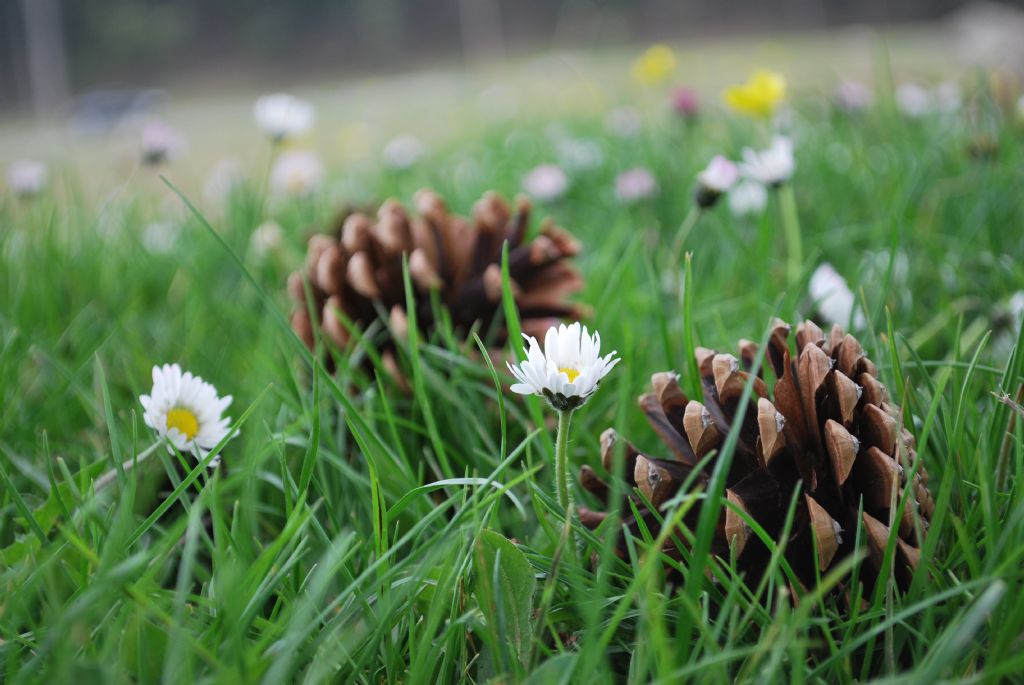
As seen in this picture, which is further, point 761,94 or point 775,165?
point 761,94

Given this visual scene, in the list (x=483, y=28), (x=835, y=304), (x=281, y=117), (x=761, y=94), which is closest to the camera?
(x=835, y=304)

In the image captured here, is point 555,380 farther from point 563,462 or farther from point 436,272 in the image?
point 436,272

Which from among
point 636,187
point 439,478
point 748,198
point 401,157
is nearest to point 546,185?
point 636,187

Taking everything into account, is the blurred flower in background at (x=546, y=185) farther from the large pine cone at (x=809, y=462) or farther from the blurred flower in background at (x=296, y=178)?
the large pine cone at (x=809, y=462)

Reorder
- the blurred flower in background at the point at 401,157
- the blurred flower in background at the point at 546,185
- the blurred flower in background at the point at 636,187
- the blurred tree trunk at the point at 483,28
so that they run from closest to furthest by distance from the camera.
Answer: the blurred flower in background at the point at 636,187 → the blurred flower in background at the point at 546,185 → the blurred flower in background at the point at 401,157 → the blurred tree trunk at the point at 483,28

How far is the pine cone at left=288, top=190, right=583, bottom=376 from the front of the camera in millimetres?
589

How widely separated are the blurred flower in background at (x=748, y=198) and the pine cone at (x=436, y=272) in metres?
0.40

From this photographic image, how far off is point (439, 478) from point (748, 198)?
641 millimetres

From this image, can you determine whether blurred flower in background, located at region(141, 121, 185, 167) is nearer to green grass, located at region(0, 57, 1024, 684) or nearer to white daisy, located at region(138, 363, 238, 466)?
green grass, located at region(0, 57, 1024, 684)

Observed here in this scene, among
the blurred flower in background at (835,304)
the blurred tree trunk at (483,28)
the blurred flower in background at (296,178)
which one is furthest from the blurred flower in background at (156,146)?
the blurred tree trunk at (483,28)

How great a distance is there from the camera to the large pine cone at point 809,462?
34 centimetres

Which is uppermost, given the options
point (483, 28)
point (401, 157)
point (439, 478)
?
point (483, 28)

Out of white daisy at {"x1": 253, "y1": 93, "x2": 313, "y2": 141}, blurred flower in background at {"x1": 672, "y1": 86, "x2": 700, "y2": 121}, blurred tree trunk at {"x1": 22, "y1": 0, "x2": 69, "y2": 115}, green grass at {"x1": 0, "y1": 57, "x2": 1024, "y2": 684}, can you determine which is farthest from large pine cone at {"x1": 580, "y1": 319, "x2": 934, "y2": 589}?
blurred tree trunk at {"x1": 22, "y1": 0, "x2": 69, "y2": 115}

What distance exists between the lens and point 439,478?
1.52 feet
